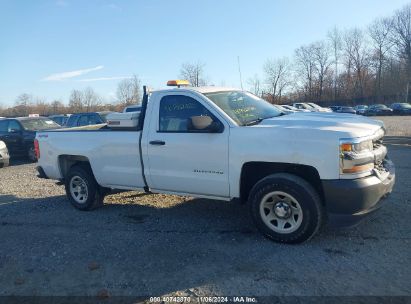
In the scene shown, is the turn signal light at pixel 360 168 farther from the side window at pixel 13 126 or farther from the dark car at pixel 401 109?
the dark car at pixel 401 109

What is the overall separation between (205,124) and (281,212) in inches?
57.2

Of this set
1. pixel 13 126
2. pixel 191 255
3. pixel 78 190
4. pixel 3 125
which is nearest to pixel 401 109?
pixel 13 126

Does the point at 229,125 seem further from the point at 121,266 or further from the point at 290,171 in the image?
the point at 121,266

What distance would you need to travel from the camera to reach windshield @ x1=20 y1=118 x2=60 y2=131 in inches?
590

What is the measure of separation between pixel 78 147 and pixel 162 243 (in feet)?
8.69

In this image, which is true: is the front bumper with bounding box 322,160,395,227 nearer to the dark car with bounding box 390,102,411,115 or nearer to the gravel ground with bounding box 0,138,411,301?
the gravel ground with bounding box 0,138,411,301

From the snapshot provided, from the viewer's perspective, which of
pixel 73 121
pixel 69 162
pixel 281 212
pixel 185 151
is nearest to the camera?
pixel 281 212

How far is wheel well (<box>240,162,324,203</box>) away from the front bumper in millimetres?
273

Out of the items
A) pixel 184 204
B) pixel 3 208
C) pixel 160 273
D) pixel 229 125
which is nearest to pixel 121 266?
pixel 160 273

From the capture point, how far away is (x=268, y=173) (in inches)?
197

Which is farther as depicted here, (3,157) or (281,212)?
(3,157)

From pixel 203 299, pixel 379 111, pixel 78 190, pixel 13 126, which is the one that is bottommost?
pixel 203 299

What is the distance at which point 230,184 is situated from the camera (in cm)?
497

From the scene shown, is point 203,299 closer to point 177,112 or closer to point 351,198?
point 351,198
